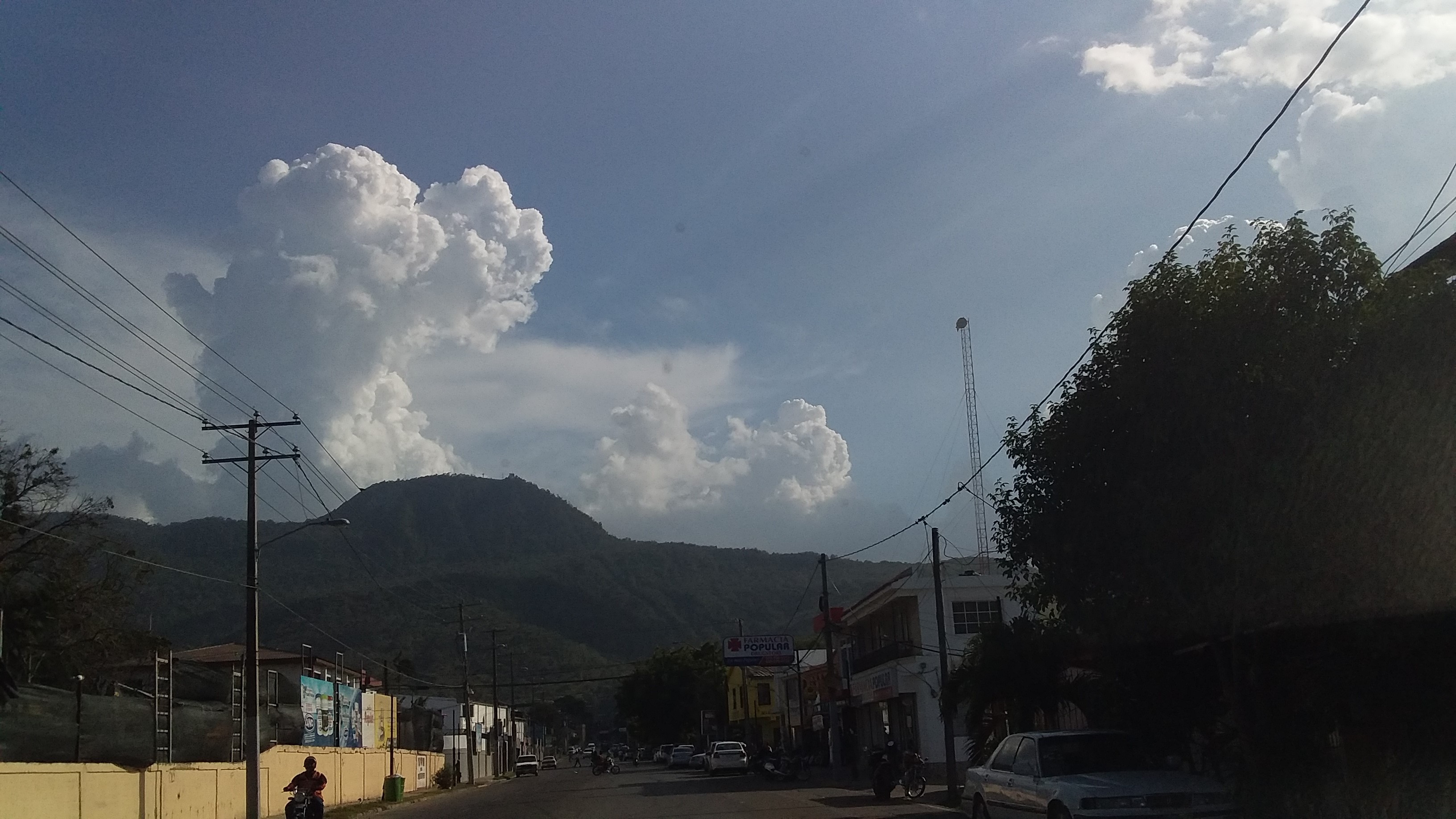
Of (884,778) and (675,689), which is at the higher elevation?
(884,778)

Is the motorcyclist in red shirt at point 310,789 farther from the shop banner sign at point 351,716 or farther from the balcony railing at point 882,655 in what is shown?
the balcony railing at point 882,655

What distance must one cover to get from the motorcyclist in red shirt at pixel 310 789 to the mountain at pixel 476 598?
81506mm

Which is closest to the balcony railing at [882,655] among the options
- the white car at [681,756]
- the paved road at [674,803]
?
the paved road at [674,803]

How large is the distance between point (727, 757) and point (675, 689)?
5203 centimetres

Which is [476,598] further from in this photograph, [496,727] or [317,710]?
[317,710]

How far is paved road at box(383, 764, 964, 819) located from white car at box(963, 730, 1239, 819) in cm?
768

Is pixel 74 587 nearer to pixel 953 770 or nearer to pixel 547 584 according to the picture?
pixel 953 770

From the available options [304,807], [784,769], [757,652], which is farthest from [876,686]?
[304,807]

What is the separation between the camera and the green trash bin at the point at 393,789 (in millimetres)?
41531

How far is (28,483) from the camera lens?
38.9m

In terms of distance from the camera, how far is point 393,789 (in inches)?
1641

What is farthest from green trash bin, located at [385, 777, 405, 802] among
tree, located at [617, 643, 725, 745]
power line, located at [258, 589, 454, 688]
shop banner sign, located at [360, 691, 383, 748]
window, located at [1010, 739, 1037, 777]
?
tree, located at [617, 643, 725, 745]

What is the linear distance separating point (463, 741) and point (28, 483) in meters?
44.7

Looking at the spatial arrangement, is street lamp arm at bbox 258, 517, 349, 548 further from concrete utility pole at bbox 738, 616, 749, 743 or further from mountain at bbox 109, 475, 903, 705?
mountain at bbox 109, 475, 903, 705
